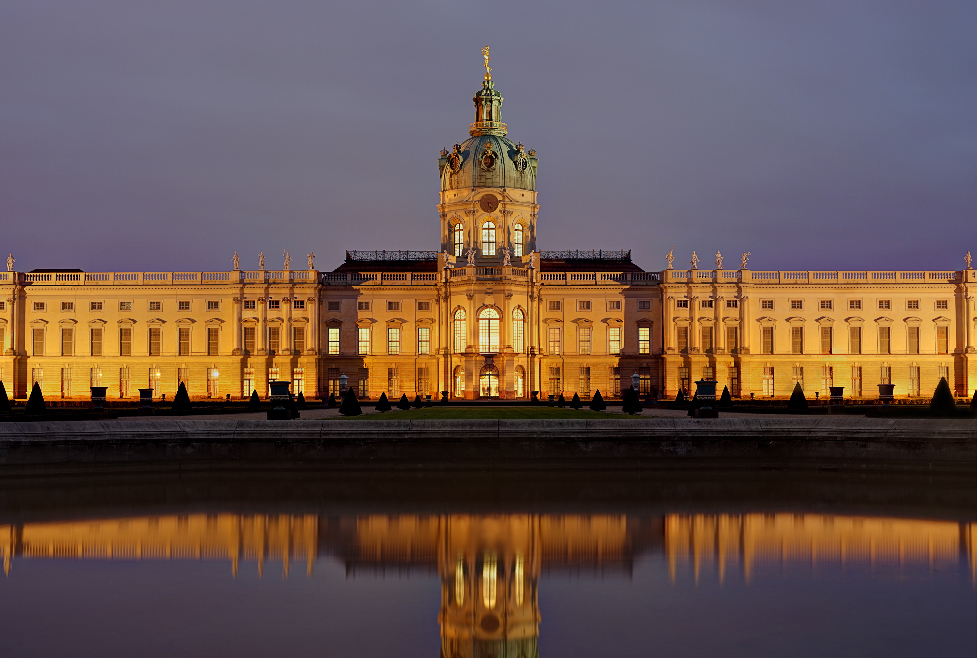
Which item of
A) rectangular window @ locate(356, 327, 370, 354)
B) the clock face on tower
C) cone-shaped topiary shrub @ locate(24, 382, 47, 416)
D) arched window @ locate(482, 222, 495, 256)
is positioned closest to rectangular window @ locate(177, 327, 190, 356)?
rectangular window @ locate(356, 327, 370, 354)

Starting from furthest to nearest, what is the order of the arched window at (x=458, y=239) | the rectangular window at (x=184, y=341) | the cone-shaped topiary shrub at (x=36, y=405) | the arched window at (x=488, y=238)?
1. the arched window at (x=458, y=239)
2. the arched window at (x=488, y=238)
3. the rectangular window at (x=184, y=341)
4. the cone-shaped topiary shrub at (x=36, y=405)

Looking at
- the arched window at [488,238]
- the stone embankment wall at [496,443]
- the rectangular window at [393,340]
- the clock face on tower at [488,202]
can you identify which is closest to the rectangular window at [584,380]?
the arched window at [488,238]

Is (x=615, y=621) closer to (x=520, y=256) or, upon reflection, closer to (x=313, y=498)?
(x=313, y=498)

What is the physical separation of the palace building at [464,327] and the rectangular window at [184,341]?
0.16 meters

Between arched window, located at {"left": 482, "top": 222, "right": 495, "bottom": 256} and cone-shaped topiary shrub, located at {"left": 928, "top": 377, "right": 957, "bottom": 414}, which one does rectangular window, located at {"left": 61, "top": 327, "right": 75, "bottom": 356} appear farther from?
cone-shaped topiary shrub, located at {"left": 928, "top": 377, "right": 957, "bottom": 414}

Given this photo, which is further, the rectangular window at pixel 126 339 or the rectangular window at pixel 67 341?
the rectangular window at pixel 126 339

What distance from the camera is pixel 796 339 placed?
243 feet

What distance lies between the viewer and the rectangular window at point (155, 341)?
7488 cm

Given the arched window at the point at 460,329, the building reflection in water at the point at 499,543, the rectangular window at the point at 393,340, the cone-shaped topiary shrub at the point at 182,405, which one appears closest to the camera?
the building reflection in water at the point at 499,543

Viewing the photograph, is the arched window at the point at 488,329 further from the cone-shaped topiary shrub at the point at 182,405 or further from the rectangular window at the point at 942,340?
the rectangular window at the point at 942,340

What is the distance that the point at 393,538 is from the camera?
24.5 meters

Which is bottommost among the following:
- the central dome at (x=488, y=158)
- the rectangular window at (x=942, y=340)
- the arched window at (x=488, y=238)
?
the rectangular window at (x=942, y=340)

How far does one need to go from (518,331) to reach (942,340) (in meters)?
29.3

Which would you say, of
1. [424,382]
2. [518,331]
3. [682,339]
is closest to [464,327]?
[518,331]
